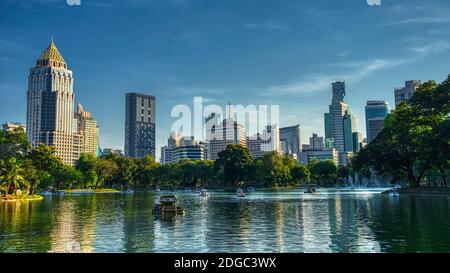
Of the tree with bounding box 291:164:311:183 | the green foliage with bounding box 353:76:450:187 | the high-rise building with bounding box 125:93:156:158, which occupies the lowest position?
the tree with bounding box 291:164:311:183

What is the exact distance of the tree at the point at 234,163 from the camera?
428ft

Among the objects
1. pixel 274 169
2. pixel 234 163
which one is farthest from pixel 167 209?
pixel 274 169

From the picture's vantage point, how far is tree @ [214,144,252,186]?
5138 inches

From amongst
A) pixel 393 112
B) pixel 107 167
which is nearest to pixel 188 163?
pixel 107 167

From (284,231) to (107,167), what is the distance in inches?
4484

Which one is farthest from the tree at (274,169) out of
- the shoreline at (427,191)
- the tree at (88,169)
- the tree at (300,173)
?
the shoreline at (427,191)

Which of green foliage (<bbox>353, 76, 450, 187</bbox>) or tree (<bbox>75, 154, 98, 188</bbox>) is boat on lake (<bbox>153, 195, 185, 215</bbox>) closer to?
green foliage (<bbox>353, 76, 450, 187</bbox>)

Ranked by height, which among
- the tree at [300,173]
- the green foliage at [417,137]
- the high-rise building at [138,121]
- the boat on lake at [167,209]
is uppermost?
the high-rise building at [138,121]

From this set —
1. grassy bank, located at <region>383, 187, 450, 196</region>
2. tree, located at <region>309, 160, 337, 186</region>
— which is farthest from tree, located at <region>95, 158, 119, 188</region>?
grassy bank, located at <region>383, 187, 450, 196</region>

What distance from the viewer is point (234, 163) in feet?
427

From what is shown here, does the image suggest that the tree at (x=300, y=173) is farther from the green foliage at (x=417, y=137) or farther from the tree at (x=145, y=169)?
the green foliage at (x=417, y=137)

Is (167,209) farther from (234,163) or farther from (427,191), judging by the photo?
(234,163)

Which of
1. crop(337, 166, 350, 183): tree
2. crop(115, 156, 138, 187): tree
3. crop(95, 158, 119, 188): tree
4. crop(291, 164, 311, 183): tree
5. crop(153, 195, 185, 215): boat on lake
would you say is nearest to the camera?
crop(153, 195, 185, 215): boat on lake

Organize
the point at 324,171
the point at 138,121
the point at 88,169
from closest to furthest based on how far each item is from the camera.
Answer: the point at 88,169
the point at 324,171
the point at 138,121
